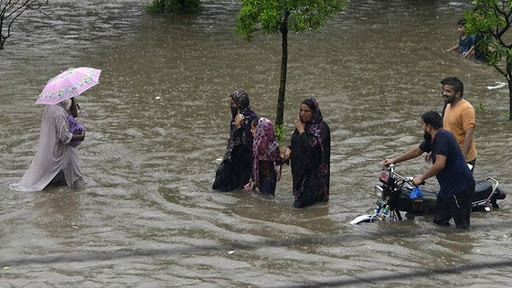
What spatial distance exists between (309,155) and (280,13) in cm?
321

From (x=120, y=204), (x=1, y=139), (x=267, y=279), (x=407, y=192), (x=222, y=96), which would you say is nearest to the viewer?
(x=267, y=279)

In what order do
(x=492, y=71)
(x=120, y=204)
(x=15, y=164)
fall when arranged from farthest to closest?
1. (x=492, y=71)
2. (x=15, y=164)
3. (x=120, y=204)

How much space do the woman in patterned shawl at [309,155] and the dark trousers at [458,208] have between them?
1.37m

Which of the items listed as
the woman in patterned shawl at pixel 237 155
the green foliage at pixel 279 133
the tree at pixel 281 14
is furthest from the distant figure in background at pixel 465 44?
the woman in patterned shawl at pixel 237 155

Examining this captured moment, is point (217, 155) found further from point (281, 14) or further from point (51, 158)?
point (51, 158)

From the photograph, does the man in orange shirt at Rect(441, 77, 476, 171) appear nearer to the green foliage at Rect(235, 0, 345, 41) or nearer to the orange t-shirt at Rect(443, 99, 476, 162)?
the orange t-shirt at Rect(443, 99, 476, 162)

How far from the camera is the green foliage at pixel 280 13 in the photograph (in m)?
12.7

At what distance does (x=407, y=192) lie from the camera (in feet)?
31.0

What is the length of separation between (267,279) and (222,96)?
8.37 meters

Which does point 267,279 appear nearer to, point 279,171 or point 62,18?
point 279,171

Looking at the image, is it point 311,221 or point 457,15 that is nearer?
point 311,221

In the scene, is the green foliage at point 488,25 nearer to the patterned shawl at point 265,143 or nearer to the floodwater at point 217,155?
the floodwater at point 217,155

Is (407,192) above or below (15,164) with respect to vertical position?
above

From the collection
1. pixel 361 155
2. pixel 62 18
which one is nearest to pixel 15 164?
pixel 361 155
